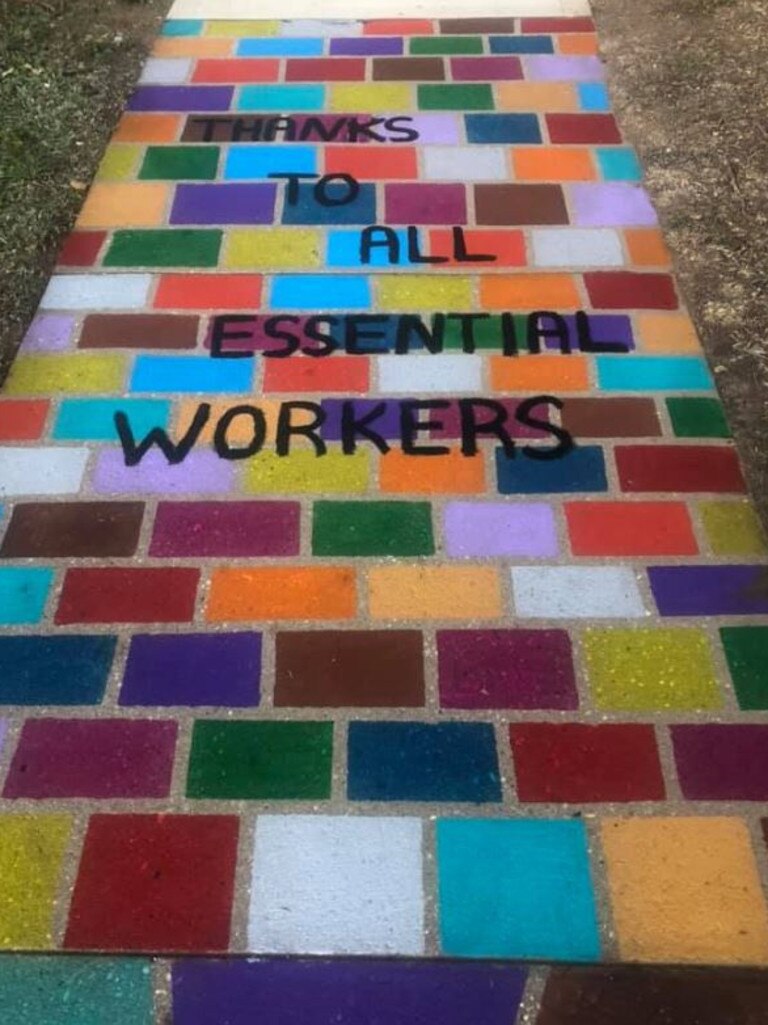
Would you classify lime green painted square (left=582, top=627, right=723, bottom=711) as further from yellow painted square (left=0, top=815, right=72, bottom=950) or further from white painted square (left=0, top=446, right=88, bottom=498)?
white painted square (left=0, top=446, right=88, bottom=498)

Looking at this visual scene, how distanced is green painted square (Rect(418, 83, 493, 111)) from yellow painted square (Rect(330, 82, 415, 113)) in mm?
44

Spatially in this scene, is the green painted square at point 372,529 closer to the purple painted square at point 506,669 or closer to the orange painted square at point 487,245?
the purple painted square at point 506,669

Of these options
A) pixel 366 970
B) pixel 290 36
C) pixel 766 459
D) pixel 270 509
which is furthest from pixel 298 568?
pixel 290 36

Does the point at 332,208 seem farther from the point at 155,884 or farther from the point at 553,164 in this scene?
the point at 155,884

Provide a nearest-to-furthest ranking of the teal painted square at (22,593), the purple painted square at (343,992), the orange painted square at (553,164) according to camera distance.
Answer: the purple painted square at (343,992) < the teal painted square at (22,593) < the orange painted square at (553,164)

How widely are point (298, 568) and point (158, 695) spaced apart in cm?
36

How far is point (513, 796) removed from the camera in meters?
1.75

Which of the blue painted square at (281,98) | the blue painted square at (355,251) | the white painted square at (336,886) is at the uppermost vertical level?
the blue painted square at (281,98)

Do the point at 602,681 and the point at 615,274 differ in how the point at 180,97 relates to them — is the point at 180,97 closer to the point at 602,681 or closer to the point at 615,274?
the point at 615,274

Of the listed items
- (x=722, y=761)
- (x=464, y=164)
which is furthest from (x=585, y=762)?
(x=464, y=164)

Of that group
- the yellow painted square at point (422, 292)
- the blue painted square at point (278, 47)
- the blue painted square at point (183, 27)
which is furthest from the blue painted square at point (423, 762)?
the blue painted square at point (183, 27)

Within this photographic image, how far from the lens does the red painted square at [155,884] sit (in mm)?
1593

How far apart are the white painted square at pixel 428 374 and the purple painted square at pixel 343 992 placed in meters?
1.28

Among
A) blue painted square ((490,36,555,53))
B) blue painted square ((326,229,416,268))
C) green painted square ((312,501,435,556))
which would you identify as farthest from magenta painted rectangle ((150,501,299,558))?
blue painted square ((490,36,555,53))
